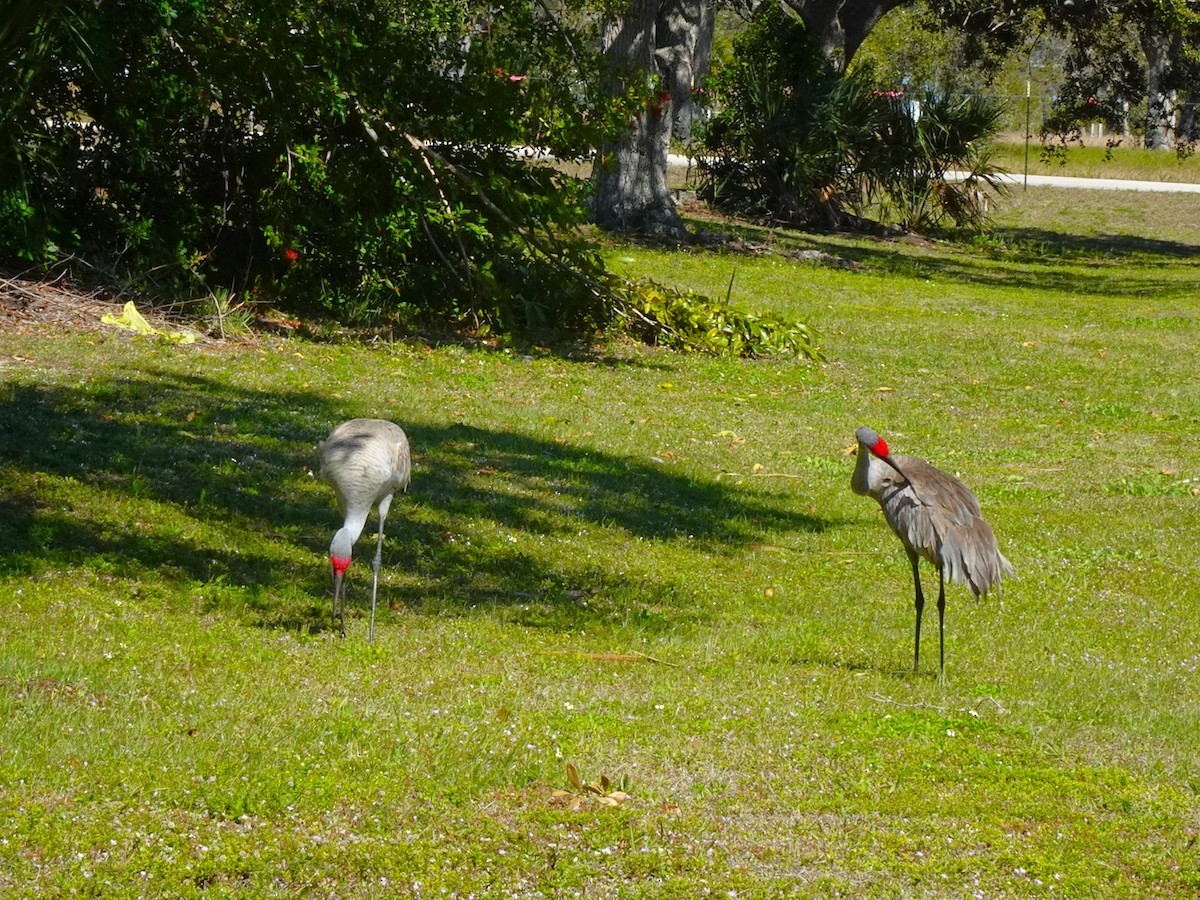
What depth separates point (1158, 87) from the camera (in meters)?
38.4

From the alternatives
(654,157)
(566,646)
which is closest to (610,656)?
(566,646)

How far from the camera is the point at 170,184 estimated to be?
16.2 metres

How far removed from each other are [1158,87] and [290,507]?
34.6 meters

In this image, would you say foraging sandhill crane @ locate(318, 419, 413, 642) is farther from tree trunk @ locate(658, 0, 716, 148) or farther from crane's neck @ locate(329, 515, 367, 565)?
tree trunk @ locate(658, 0, 716, 148)

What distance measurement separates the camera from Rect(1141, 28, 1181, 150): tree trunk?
34084 millimetres

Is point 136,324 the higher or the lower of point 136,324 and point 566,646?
the higher

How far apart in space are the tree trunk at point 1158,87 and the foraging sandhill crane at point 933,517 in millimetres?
26217

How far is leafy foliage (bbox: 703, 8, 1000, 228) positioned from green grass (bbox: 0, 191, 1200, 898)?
1602 centimetres

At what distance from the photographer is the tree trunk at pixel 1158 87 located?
3408 centimetres

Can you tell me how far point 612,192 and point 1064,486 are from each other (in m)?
17.3

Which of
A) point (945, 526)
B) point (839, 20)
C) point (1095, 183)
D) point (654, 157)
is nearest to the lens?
point (945, 526)

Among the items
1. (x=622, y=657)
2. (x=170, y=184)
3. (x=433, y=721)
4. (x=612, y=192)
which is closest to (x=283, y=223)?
(x=170, y=184)

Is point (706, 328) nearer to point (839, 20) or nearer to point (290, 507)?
point (290, 507)

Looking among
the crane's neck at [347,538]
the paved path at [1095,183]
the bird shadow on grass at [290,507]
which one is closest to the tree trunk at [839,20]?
the paved path at [1095,183]
